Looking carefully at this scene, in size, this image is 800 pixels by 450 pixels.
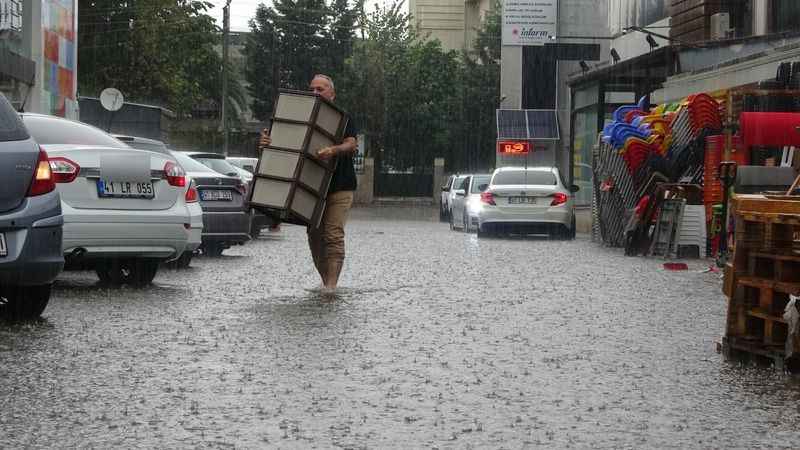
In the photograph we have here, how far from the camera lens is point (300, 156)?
45.0 ft

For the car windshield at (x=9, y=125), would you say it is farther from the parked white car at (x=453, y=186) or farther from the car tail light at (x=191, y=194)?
the parked white car at (x=453, y=186)

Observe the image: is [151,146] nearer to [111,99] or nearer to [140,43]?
[111,99]

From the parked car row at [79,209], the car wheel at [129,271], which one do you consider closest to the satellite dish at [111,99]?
the parked car row at [79,209]

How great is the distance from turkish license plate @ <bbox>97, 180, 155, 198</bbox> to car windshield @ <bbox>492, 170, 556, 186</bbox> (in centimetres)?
1638

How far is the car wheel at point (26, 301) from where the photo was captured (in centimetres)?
1032

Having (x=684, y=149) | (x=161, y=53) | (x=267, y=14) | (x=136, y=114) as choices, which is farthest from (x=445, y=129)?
(x=684, y=149)

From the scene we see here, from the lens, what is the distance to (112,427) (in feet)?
20.6

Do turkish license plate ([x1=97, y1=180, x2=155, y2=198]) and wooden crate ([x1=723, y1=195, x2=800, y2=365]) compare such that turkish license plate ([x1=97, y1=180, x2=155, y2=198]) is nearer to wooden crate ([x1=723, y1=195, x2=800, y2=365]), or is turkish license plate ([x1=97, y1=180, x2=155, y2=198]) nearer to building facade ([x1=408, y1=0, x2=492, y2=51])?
wooden crate ([x1=723, y1=195, x2=800, y2=365])

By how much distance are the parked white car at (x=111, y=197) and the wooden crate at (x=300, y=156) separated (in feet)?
2.83

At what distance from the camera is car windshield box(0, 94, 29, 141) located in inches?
392

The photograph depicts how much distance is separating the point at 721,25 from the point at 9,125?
2369cm

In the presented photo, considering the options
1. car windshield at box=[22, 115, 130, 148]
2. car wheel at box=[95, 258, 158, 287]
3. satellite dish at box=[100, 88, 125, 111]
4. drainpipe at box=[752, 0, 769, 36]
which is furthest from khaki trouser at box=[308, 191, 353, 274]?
satellite dish at box=[100, 88, 125, 111]

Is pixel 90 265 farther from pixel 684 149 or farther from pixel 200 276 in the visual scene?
pixel 684 149

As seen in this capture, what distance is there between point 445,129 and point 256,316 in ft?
226
